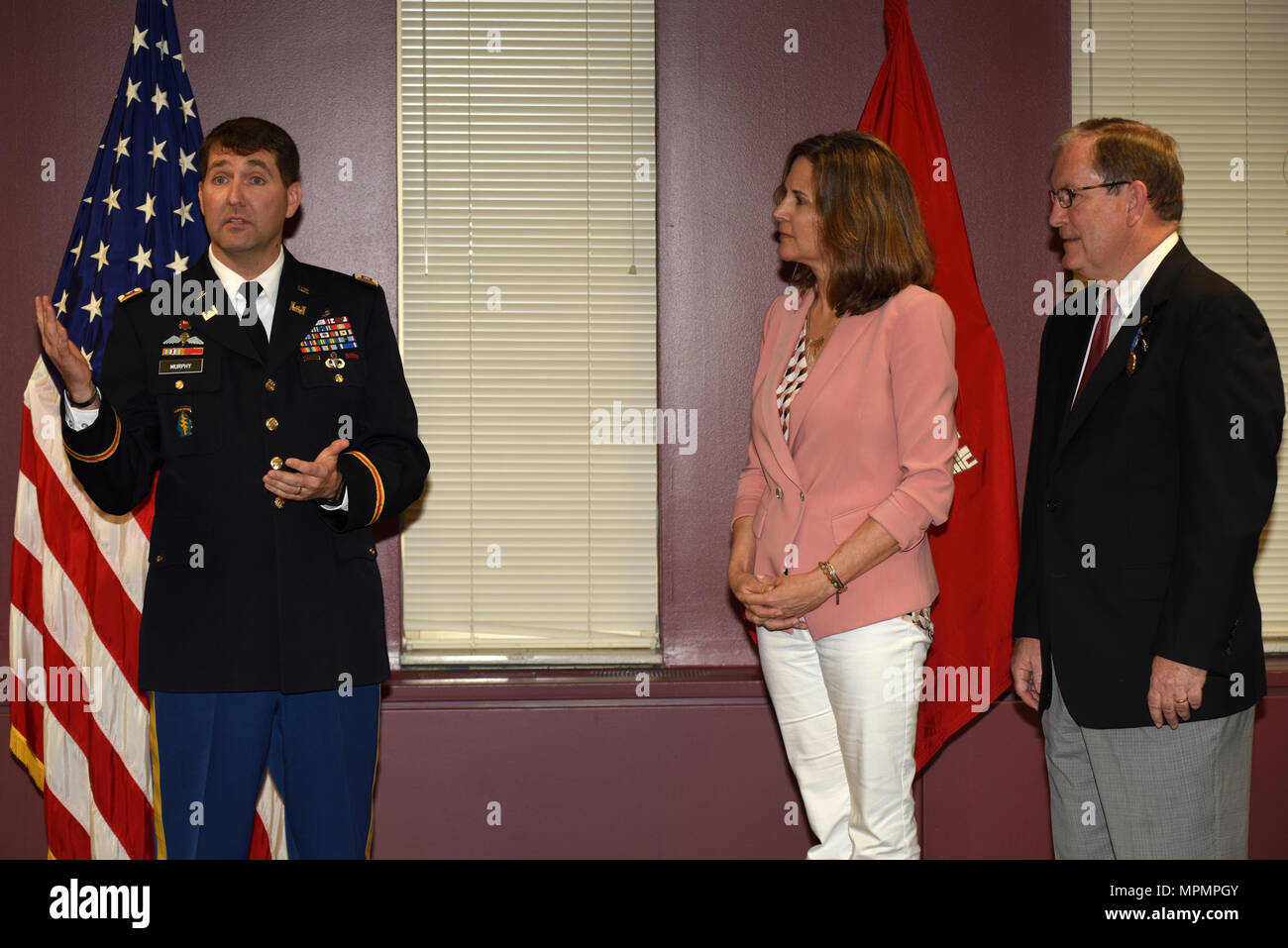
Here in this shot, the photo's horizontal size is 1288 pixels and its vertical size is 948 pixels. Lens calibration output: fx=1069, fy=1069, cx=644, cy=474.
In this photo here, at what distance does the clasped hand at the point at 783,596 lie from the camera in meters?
2.00

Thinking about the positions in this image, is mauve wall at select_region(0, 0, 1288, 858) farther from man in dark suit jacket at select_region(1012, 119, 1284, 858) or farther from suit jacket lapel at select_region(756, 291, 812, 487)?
man in dark suit jacket at select_region(1012, 119, 1284, 858)

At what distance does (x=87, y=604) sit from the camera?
2814 mm

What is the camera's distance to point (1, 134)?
3.14 metres

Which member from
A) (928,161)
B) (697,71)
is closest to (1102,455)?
(928,161)

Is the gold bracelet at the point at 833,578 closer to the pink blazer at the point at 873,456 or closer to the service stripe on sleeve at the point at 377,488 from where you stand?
the pink blazer at the point at 873,456

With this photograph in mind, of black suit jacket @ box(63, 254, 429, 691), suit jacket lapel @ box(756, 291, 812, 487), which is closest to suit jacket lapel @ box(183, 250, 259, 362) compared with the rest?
black suit jacket @ box(63, 254, 429, 691)

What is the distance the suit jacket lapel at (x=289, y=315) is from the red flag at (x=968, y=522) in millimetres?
1661

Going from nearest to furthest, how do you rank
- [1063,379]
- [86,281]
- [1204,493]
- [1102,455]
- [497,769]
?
[1204,493] → [1102,455] → [1063,379] → [86,281] → [497,769]

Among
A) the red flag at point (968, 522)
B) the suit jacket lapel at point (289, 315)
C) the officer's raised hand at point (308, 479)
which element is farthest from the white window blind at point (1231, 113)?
the officer's raised hand at point (308, 479)

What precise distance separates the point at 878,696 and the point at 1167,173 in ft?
3.64

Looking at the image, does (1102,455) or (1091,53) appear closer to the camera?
(1102,455)

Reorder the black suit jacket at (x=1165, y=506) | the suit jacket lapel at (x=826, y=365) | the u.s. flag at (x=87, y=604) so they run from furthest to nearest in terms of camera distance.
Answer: the u.s. flag at (x=87, y=604)
the suit jacket lapel at (x=826, y=365)
the black suit jacket at (x=1165, y=506)

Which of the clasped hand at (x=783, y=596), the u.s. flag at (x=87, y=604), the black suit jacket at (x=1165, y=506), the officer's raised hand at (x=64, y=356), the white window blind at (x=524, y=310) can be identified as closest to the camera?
the black suit jacket at (x=1165, y=506)

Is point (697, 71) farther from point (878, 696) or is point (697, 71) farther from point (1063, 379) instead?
point (878, 696)
